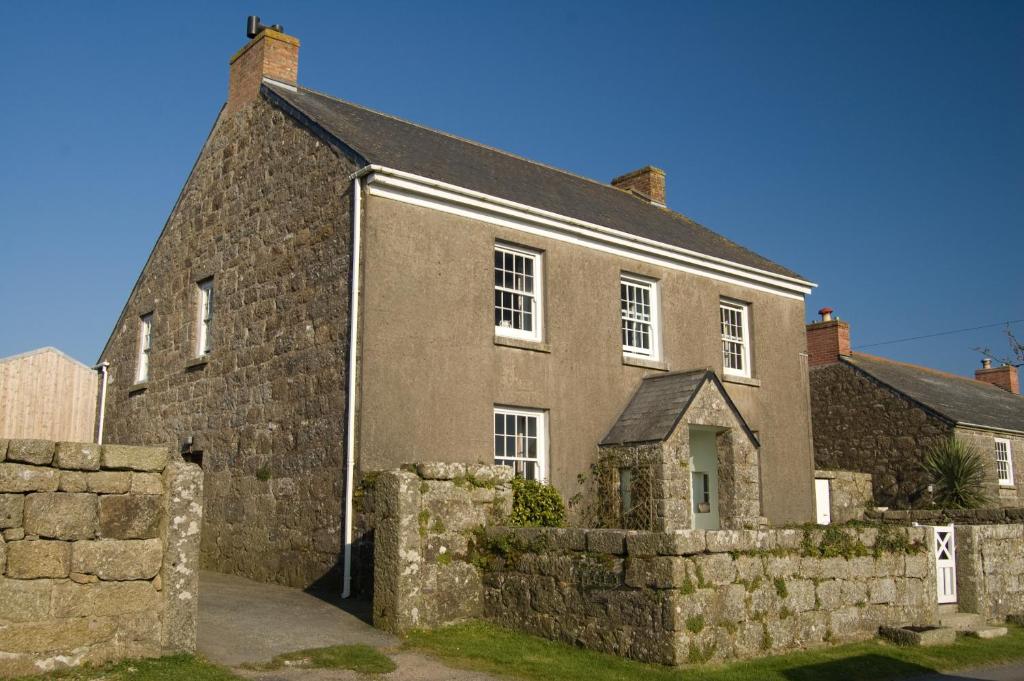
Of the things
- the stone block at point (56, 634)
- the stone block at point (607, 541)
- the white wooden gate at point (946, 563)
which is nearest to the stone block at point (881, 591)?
the white wooden gate at point (946, 563)

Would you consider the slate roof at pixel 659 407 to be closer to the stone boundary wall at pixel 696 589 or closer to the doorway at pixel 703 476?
the doorway at pixel 703 476

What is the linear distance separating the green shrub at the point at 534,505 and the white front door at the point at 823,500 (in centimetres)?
942

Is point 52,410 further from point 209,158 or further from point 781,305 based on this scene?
point 781,305

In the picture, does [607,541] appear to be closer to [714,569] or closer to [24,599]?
[714,569]

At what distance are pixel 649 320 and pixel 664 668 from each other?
9189 mm

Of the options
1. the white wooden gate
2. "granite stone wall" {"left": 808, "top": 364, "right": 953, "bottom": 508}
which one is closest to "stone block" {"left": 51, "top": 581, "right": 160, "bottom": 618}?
the white wooden gate

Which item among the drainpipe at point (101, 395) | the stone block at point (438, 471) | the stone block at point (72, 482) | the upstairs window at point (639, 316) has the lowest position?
the stone block at point (72, 482)

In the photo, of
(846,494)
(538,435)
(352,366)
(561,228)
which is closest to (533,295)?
(561,228)

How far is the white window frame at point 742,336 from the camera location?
18.0 metres

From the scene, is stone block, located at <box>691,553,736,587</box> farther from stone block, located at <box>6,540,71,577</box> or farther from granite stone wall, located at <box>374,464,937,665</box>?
stone block, located at <box>6,540,71,577</box>

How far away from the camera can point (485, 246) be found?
14297 mm

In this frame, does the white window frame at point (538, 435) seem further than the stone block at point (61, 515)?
Yes

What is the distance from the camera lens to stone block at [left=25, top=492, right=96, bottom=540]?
23.1 ft

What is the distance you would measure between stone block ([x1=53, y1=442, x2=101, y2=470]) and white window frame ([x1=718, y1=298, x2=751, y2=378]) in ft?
42.3
